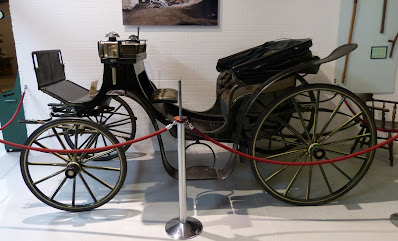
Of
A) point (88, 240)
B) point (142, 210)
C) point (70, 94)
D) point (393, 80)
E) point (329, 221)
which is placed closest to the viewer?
point (88, 240)

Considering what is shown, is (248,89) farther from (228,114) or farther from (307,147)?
(307,147)

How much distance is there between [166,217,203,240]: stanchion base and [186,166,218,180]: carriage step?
1.16 feet

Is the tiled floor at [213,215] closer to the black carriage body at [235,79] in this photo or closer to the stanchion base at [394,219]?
the stanchion base at [394,219]

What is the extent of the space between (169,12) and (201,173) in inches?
75.2

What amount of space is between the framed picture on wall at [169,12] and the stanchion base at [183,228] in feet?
7.32

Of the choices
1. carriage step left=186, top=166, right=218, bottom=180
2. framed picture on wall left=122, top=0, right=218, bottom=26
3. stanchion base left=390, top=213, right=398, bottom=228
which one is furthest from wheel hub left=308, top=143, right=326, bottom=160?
framed picture on wall left=122, top=0, right=218, bottom=26

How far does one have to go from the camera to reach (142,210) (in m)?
2.76

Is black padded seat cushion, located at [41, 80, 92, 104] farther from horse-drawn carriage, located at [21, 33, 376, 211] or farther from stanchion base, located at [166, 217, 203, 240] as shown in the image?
stanchion base, located at [166, 217, 203, 240]

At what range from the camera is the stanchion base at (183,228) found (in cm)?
240

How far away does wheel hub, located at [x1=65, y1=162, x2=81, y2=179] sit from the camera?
8.55 feet

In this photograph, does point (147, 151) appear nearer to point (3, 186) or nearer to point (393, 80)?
point (3, 186)

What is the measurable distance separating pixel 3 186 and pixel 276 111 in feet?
8.99

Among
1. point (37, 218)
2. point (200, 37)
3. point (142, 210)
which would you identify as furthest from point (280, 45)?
point (37, 218)

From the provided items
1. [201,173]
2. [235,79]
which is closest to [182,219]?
[201,173]
